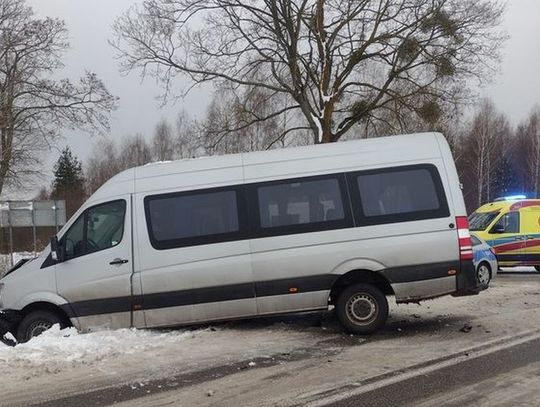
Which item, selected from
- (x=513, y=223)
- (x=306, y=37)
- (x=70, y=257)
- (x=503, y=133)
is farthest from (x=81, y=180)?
(x=70, y=257)

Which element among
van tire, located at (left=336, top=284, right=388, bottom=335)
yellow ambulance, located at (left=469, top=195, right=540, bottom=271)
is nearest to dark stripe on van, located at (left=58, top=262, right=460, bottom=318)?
van tire, located at (left=336, top=284, right=388, bottom=335)

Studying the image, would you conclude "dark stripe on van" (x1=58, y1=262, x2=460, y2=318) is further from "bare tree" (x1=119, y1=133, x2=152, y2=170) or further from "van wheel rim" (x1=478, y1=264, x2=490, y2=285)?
"bare tree" (x1=119, y1=133, x2=152, y2=170)

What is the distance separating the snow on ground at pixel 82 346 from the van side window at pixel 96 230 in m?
1.13

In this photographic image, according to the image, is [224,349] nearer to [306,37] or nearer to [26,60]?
[306,37]

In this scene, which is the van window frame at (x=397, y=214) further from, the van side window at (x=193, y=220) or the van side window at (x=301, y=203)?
the van side window at (x=193, y=220)

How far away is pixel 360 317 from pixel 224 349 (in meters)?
2.00

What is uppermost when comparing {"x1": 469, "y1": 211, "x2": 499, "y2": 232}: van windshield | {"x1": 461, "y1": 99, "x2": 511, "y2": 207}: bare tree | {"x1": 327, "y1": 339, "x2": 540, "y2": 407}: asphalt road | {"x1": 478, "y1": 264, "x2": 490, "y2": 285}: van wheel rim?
{"x1": 461, "y1": 99, "x2": 511, "y2": 207}: bare tree

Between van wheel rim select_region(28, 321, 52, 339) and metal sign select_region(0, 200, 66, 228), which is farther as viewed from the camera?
metal sign select_region(0, 200, 66, 228)

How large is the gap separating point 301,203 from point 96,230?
2.93m

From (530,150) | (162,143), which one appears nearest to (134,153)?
(162,143)

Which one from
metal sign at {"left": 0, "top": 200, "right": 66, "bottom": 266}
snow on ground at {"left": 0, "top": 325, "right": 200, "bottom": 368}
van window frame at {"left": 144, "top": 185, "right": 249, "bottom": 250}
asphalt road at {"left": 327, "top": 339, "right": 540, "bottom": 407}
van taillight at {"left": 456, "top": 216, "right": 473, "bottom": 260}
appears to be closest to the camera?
asphalt road at {"left": 327, "top": 339, "right": 540, "bottom": 407}

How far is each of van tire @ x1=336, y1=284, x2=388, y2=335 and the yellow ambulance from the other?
1137 cm

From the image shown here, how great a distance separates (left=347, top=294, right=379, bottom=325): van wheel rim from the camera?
850 cm

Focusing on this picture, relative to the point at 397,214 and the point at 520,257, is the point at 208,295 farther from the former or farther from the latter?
the point at 520,257
